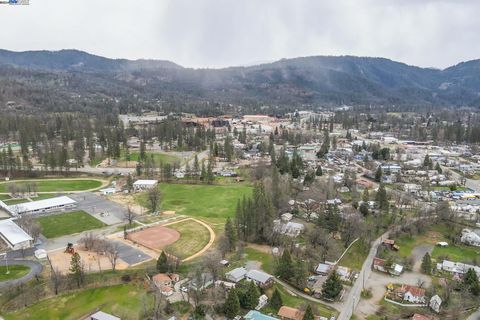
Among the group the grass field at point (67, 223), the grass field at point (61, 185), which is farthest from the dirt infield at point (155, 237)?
the grass field at point (61, 185)

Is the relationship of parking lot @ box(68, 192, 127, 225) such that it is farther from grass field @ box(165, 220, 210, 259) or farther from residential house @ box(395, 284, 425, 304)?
residential house @ box(395, 284, 425, 304)

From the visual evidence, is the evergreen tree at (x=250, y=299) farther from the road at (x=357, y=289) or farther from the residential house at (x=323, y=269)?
the residential house at (x=323, y=269)

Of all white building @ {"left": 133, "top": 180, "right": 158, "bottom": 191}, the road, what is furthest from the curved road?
the road

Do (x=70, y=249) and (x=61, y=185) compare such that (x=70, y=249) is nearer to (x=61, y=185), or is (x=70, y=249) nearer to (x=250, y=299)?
(x=250, y=299)

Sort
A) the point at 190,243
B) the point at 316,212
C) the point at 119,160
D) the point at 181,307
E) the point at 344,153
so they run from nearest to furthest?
1. the point at 181,307
2. the point at 190,243
3. the point at 316,212
4. the point at 119,160
5. the point at 344,153

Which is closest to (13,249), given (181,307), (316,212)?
(181,307)

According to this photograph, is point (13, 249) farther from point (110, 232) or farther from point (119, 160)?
point (119, 160)
